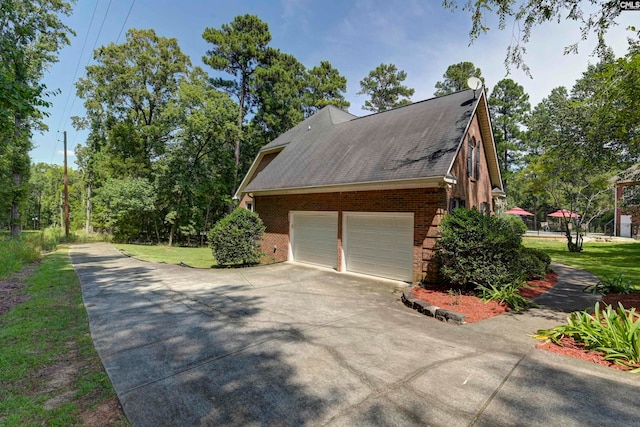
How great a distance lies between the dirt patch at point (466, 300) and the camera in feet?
19.3

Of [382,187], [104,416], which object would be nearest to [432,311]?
[382,187]

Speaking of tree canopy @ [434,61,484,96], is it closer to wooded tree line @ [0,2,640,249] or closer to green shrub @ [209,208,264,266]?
wooded tree line @ [0,2,640,249]

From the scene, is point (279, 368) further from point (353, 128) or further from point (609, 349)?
point (353, 128)

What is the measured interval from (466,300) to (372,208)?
3.95 meters

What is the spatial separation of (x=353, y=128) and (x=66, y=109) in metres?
24.1

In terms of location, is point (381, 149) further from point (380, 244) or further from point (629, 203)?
point (629, 203)

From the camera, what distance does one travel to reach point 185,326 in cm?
501

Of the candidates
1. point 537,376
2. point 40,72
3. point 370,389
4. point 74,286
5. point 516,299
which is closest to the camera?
point 370,389

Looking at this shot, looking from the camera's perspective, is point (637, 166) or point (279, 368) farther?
point (637, 166)

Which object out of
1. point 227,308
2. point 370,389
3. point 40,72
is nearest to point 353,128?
point 227,308

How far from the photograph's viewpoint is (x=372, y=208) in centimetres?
954

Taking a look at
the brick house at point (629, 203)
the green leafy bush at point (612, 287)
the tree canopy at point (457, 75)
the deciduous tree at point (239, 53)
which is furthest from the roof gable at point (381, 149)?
the tree canopy at point (457, 75)

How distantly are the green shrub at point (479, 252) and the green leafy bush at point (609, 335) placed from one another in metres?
2.03

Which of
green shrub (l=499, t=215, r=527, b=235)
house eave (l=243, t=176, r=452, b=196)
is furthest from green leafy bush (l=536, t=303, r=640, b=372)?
green shrub (l=499, t=215, r=527, b=235)
